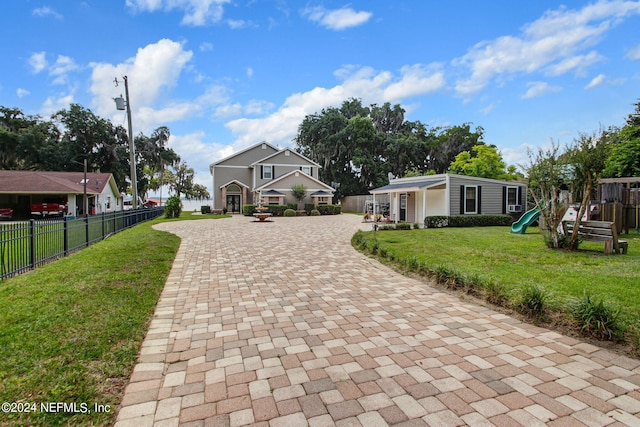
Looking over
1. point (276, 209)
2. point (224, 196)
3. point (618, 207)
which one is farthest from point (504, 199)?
point (224, 196)

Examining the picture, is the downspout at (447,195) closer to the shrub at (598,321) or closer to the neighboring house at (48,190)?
the shrub at (598,321)

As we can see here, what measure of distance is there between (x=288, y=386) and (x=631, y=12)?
452 inches

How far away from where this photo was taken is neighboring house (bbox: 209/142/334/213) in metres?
33.3

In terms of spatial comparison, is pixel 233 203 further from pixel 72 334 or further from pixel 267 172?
pixel 72 334

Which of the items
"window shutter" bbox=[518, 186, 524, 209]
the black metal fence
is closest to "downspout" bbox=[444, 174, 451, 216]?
"window shutter" bbox=[518, 186, 524, 209]

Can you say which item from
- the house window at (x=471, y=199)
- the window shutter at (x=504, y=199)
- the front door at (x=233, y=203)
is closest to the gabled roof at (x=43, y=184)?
the front door at (x=233, y=203)

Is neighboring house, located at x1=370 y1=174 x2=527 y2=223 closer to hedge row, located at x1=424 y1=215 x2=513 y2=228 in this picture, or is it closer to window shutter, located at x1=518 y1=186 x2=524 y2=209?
window shutter, located at x1=518 y1=186 x2=524 y2=209

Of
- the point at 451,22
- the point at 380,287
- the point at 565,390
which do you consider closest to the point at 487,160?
the point at 451,22

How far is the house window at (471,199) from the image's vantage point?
18.6 m

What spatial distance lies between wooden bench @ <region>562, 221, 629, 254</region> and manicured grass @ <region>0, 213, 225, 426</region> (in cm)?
1001

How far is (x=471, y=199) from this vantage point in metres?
18.8

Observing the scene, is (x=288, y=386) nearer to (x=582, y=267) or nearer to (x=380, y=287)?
(x=380, y=287)

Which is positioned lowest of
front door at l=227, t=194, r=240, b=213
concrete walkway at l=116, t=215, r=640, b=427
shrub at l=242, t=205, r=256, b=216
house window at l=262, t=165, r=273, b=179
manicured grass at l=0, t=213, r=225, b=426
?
concrete walkway at l=116, t=215, r=640, b=427

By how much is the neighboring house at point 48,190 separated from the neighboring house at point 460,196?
69.6 ft
